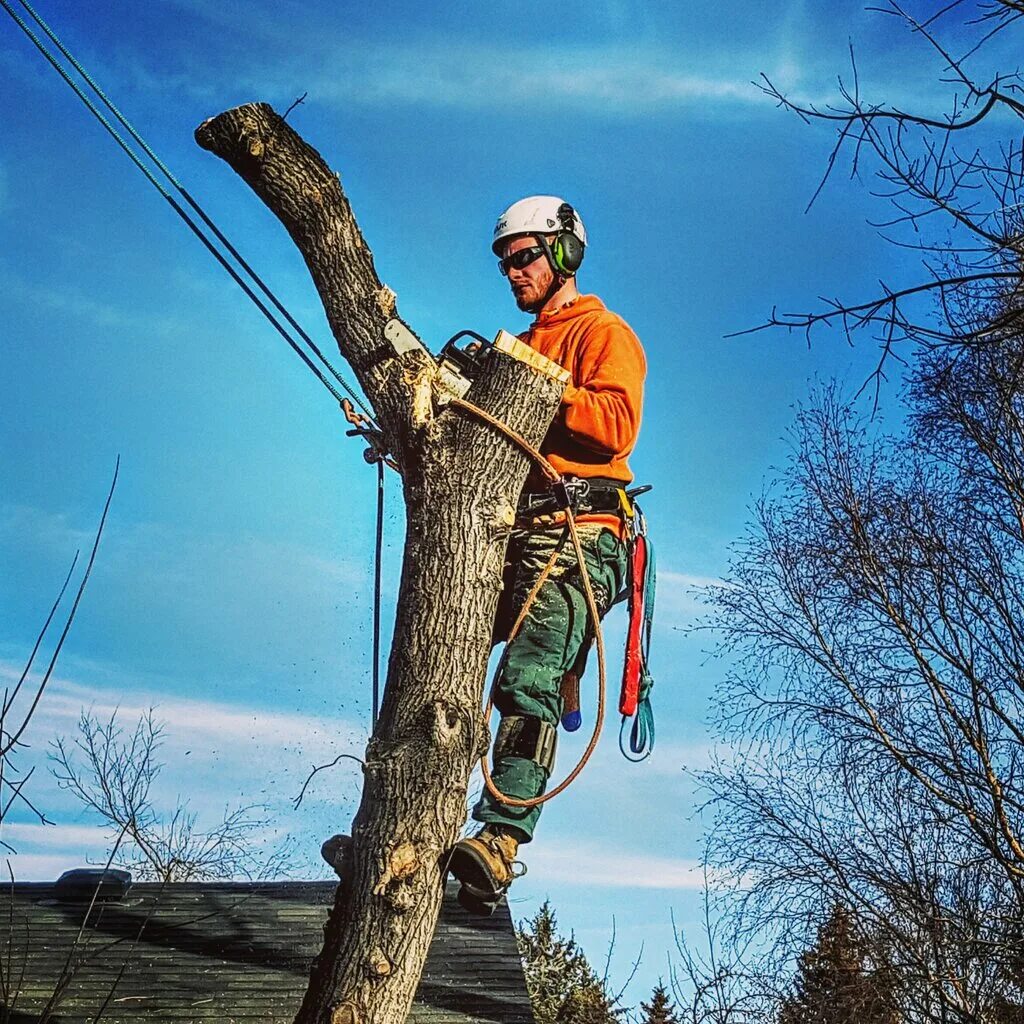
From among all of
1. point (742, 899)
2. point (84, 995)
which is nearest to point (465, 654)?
point (84, 995)

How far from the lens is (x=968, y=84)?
3.79m

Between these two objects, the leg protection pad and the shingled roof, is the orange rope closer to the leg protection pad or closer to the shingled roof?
the leg protection pad

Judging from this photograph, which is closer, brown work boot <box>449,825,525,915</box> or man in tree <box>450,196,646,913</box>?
brown work boot <box>449,825,525,915</box>

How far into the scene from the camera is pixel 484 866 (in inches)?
139

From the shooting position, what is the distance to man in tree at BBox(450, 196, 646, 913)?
12.5ft

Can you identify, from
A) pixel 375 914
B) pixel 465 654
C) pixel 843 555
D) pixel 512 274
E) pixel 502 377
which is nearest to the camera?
pixel 375 914

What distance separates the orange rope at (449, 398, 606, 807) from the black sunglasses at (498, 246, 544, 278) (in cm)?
112

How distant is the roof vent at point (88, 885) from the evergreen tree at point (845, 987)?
6266 mm

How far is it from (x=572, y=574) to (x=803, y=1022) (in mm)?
8394

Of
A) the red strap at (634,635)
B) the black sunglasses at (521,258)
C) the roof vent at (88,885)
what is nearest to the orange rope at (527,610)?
the red strap at (634,635)

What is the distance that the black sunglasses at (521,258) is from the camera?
486 centimetres

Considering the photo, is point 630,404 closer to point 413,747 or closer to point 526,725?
point 526,725

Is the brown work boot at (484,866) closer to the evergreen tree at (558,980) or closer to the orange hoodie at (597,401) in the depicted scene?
the orange hoodie at (597,401)

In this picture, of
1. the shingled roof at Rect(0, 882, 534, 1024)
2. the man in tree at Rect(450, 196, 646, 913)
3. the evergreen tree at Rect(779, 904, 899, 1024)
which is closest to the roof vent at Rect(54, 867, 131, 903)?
the shingled roof at Rect(0, 882, 534, 1024)
